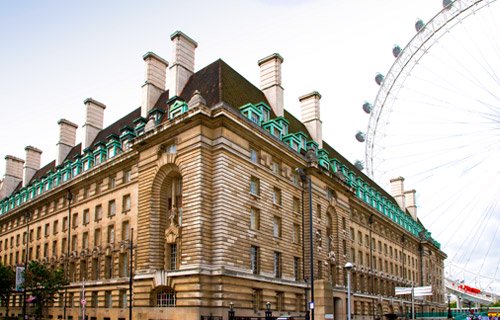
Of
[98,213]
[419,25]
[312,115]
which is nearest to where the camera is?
[98,213]

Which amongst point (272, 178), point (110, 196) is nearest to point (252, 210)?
point (272, 178)

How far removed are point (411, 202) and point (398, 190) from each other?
7196 mm

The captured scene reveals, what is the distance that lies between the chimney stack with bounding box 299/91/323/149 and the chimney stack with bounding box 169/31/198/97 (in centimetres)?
1646

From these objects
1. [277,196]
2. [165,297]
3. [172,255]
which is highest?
[277,196]

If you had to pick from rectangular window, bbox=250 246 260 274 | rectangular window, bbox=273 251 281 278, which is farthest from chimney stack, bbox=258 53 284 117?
rectangular window, bbox=250 246 260 274

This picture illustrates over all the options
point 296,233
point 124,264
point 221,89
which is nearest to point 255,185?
point 296,233

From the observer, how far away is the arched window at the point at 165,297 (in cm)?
3938

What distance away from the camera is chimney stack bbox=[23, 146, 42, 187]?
77250mm

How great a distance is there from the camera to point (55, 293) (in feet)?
177

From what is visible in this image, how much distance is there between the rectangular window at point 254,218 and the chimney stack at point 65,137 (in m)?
35.0

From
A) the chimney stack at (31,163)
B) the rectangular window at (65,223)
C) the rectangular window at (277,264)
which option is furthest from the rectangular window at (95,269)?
the chimney stack at (31,163)

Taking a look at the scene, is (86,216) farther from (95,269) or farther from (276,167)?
(276,167)

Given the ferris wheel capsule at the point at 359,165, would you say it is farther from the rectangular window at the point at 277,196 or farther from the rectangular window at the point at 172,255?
the rectangular window at the point at 172,255

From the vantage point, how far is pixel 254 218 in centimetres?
4312
